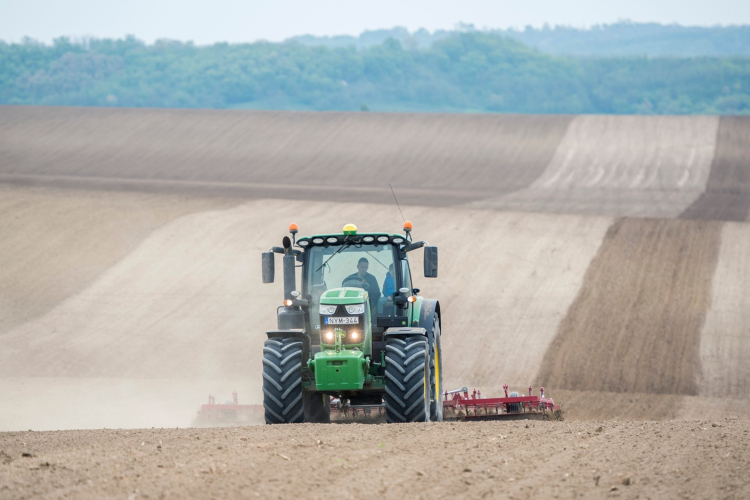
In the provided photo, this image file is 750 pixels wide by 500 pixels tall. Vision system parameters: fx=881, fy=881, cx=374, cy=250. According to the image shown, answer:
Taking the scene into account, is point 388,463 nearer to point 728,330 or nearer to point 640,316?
point 640,316

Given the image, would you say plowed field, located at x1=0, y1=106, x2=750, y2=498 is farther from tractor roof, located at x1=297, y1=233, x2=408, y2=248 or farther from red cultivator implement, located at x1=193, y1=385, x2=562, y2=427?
tractor roof, located at x1=297, y1=233, x2=408, y2=248

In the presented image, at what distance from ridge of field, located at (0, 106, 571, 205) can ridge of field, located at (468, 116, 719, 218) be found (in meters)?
1.36

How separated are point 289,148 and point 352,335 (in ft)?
123

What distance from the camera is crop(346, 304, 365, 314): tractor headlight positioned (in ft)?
33.8

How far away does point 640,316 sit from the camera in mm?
20781

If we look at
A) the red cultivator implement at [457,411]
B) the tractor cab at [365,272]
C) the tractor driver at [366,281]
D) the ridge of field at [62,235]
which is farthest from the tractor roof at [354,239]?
the ridge of field at [62,235]

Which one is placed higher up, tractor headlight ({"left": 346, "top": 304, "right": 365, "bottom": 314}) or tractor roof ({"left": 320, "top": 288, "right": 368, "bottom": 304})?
tractor roof ({"left": 320, "top": 288, "right": 368, "bottom": 304})

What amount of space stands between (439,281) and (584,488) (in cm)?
1688

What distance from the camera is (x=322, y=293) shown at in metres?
11.2

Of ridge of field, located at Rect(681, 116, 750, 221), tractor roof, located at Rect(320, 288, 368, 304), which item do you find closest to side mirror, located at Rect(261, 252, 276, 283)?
tractor roof, located at Rect(320, 288, 368, 304)

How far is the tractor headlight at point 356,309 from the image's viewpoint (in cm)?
1030

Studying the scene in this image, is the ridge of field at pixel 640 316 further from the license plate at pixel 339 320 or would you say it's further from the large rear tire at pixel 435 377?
the license plate at pixel 339 320

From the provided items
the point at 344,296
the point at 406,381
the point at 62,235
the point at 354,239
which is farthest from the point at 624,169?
the point at 406,381

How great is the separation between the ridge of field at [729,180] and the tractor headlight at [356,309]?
2184cm
